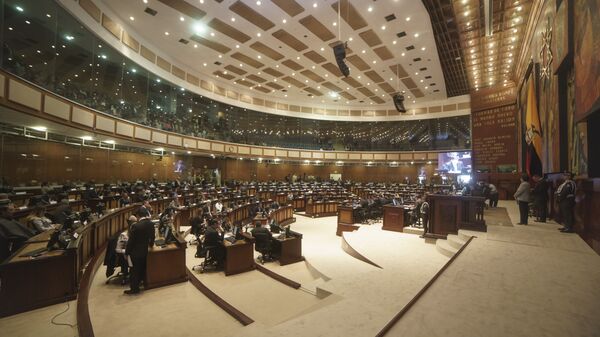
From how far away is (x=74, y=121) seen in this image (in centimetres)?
902

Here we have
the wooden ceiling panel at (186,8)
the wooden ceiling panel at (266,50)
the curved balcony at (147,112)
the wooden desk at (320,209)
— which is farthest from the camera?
the wooden desk at (320,209)

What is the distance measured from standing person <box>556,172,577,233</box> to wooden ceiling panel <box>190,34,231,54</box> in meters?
14.6

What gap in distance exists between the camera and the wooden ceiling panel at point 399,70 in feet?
53.8

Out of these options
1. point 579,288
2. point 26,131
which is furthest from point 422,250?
point 26,131

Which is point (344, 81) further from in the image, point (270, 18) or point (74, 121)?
point (74, 121)

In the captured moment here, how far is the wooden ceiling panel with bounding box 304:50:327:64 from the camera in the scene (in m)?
14.9

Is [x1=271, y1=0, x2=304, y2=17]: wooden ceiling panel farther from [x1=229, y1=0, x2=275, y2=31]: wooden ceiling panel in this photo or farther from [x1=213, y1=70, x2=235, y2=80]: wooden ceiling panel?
[x1=213, y1=70, x2=235, y2=80]: wooden ceiling panel

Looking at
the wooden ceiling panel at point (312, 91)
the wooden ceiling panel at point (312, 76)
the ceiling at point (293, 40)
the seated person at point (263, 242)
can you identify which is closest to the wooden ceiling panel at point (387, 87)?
the ceiling at point (293, 40)

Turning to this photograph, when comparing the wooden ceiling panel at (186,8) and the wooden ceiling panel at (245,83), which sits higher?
the wooden ceiling panel at (186,8)

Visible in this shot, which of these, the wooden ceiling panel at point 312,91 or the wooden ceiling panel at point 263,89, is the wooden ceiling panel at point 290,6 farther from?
the wooden ceiling panel at point 263,89

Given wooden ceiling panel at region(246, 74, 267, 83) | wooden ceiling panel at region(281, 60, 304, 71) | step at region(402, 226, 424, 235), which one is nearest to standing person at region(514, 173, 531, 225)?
step at region(402, 226, 424, 235)

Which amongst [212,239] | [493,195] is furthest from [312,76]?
[212,239]

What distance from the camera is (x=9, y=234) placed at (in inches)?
164

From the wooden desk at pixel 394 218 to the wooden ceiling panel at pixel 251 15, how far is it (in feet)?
31.4
